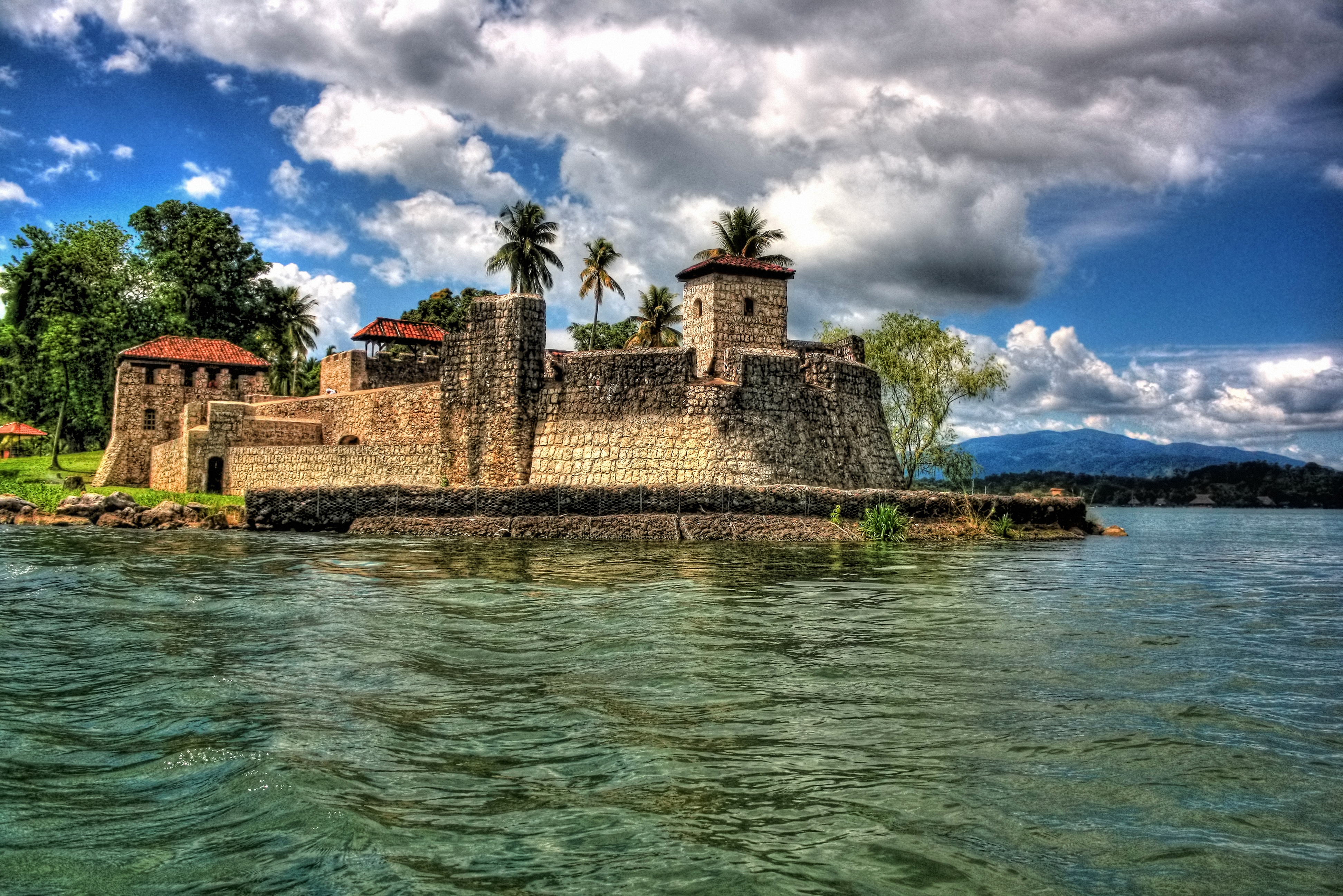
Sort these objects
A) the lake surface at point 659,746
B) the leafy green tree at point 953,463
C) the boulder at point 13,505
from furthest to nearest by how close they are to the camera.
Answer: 1. the leafy green tree at point 953,463
2. the boulder at point 13,505
3. the lake surface at point 659,746

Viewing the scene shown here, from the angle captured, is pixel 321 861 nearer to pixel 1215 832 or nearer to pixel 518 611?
pixel 1215 832

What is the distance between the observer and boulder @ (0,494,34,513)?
69.9ft

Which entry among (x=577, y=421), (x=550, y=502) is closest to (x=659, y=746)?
(x=550, y=502)

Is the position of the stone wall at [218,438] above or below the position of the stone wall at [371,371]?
below

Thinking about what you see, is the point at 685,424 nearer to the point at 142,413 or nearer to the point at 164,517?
the point at 164,517

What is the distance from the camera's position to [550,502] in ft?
62.6

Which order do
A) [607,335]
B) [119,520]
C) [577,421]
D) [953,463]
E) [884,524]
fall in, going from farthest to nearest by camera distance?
[607,335], [953,463], [577,421], [119,520], [884,524]

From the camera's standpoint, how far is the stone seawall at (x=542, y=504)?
1880 cm

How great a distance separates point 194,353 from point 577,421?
59.7ft

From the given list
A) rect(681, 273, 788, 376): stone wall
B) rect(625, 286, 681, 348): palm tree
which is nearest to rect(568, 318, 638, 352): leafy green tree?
rect(625, 286, 681, 348): palm tree

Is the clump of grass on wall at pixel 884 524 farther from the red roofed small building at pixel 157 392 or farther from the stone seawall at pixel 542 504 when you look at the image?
the red roofed small building at pixel 157 392

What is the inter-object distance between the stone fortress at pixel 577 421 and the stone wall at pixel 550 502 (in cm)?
223

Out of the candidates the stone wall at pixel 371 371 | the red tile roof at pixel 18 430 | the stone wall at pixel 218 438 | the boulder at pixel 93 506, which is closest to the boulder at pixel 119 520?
the boulder at pixel 93 506

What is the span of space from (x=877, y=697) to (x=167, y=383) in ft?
109
